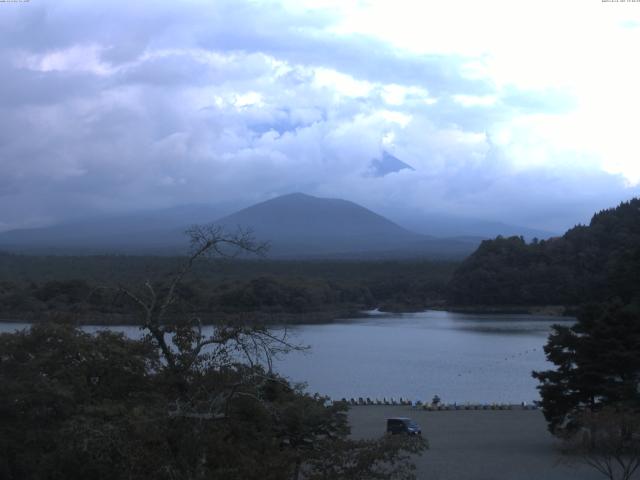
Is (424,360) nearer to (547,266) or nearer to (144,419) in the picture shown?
(144,419)

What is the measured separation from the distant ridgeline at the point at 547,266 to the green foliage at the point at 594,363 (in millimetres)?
35642

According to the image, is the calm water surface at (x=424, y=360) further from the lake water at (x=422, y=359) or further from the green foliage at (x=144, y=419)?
the green foliage at (x=144, y=419)

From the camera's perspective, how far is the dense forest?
36688mm

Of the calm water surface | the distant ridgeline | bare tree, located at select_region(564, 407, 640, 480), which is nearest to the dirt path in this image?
bare tree, located at select_region(564, 407, 640, 480)

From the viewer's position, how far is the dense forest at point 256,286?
36688 millimetres

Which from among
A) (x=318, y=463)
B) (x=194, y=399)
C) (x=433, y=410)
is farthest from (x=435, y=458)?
(x=194, y=399)

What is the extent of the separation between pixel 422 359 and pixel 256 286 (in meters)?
15.6

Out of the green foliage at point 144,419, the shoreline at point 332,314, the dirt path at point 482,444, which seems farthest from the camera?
the shoreline at point 332,314

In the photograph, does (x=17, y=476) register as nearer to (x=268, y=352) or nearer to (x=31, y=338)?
(x=31, y=338)

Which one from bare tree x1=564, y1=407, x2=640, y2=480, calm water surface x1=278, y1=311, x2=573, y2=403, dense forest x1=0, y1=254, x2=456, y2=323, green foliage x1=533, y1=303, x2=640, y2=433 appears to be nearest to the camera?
bare tree x1=564, y1=407, x2=640, y2=480

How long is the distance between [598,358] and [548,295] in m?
39.7

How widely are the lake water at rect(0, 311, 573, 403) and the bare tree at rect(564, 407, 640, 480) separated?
6392 millimetres

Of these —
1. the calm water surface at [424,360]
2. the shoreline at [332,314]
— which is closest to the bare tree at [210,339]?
the calm water surface at [424,360]

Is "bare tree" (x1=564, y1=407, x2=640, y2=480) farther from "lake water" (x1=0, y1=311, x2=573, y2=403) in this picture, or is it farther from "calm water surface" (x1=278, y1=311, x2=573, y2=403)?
"lake water" (x1=0, y1=311, x2=573, y2=403)
